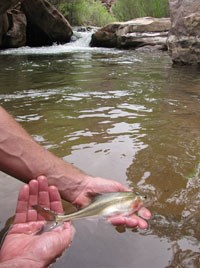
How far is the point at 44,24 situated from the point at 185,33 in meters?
10.5

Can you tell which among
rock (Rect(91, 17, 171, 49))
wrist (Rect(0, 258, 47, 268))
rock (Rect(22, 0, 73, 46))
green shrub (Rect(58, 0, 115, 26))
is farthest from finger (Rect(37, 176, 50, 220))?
green shrub (Rect(58, 0, 115, 26))

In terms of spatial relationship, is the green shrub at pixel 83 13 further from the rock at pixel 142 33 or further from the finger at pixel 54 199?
the finger at pixel 54 199

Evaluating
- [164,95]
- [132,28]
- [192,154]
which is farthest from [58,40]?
[192,154]

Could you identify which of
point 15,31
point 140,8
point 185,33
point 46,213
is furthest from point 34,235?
point 140,8

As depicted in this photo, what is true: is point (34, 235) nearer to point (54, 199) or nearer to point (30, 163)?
point (54, 199)

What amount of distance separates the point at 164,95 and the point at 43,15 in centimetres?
1349

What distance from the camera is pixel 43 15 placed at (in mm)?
18250

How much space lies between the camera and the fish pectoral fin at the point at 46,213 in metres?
1.91

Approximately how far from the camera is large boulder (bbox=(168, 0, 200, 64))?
30.6 ft

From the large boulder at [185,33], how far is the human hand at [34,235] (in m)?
7.86

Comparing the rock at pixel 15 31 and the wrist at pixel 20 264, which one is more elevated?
the rock at pixel 15 31

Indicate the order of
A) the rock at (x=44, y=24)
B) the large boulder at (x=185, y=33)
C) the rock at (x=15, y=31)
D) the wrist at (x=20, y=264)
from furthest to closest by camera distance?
1. the rock at (x=44, y=24)
2. the rock at (x=15, y=31)
3. the large boulder at (x=185, y=33)
4. the wrist at (x=20, y=264)

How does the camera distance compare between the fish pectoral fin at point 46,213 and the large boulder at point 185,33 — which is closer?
the fish pectoral fin at point 46,213

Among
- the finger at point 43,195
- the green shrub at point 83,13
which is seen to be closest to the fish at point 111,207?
the finger at point 43,195
